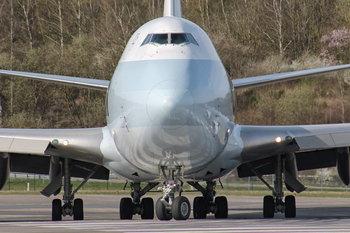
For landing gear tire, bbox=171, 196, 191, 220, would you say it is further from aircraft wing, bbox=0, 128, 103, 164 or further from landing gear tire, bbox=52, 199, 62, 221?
landing gear tire, bbox=52, 199, 62, 221

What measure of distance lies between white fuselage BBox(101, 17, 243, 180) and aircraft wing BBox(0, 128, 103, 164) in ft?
2.06

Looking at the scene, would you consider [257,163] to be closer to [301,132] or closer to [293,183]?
[293,183]

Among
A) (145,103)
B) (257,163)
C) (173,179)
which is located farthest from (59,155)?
(257,163)

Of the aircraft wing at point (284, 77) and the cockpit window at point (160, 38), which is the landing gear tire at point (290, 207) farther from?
the cockpit window at point (160, 38)

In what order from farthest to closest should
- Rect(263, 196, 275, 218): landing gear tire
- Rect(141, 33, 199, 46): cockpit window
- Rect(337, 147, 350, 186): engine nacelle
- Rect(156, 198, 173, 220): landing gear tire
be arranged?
Rect(263, 196, 275, 218): landing gear tire, Rect(337, 147, 350, 186): engine nacelle, Rect(141, 33, 199, 46): cockpit window, Rect(156, 198, 173, 220): landing gear tire

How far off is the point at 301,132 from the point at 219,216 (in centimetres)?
394

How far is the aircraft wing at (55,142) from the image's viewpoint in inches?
511

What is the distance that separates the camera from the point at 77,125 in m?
50.5

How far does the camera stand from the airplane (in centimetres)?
1015

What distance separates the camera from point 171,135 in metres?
10.1

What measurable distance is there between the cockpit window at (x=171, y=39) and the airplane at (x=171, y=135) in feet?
0.07

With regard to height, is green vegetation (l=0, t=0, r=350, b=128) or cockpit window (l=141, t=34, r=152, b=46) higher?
green vegetation (l=0, t=0, r=350, b=128)

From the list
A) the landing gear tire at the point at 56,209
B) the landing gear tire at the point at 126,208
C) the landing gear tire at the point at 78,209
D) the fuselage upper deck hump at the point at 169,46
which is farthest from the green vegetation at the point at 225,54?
the fuselage upper deck hump at the point at 169,46

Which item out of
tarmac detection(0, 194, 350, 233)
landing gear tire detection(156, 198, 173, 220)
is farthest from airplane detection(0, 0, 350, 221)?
tarmac detection(0, 194, 350, 233)
